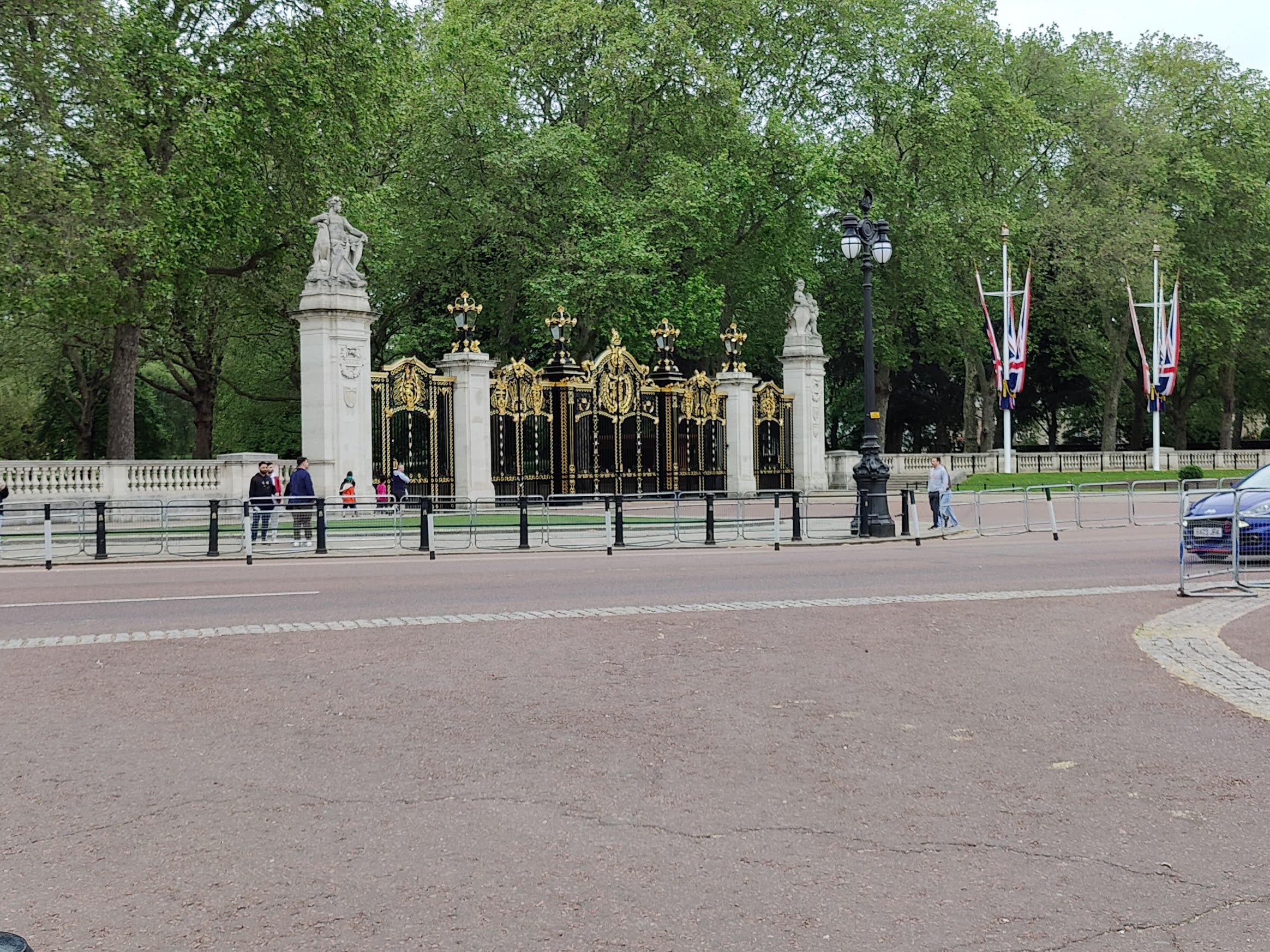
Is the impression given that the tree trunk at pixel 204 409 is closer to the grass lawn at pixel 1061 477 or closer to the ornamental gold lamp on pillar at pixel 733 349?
the ornamental gold lamp on pillar at pixel 733 349

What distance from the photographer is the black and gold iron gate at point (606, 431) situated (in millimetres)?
33375

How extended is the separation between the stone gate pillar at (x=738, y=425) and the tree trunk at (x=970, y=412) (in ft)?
70.3

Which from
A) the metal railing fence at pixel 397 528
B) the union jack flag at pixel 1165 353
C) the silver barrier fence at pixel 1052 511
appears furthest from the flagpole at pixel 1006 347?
the metal railing fence at pixel 397 528

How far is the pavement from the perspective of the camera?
4.27m

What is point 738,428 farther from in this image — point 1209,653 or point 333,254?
point 1209,653

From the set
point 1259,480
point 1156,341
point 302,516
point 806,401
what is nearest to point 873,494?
point 1259,480

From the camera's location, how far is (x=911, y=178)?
50.1 meters

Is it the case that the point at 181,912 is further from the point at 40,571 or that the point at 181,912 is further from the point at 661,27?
the point at 661,27

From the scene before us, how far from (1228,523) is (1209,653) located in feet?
18.9

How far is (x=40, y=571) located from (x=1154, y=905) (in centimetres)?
1689

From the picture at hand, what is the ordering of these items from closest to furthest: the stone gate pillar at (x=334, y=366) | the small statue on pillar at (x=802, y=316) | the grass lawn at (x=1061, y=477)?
1. the stone gate pillar at (x=334, y=366)
2. the small statue on pillar at (x=802, y=316)
3. the grass lawn at (x=1061, y=477)

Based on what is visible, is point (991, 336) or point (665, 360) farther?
point (991, 336)

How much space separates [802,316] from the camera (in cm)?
4116

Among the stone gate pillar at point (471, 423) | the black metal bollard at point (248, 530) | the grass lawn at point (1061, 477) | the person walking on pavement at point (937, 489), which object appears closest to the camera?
the black metal bollard at point (248, 530)
